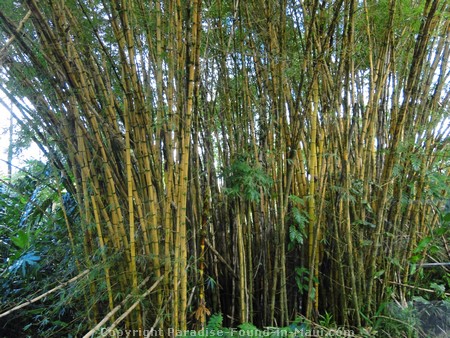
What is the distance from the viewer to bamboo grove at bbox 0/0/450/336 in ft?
4.93

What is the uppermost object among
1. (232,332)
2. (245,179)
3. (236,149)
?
(236,149)

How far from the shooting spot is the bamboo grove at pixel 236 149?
1.50 m

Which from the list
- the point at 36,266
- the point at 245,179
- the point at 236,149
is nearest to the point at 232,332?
the point at 245,179

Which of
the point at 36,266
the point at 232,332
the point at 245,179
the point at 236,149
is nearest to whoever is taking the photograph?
the point at 232,332

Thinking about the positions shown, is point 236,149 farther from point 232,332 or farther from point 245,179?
point 232,332

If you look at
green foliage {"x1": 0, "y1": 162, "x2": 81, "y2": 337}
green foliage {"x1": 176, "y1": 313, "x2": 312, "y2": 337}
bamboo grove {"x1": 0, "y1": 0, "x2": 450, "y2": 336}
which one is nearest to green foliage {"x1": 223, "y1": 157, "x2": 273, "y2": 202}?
bamboo grove {"x1": 0, "y1": 0, "x2": 450, "y2": 336}

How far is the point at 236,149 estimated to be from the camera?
194 cm

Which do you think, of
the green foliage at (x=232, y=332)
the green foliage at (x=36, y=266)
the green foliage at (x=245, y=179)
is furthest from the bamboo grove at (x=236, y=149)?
the green foliage at (x=36, y=266)

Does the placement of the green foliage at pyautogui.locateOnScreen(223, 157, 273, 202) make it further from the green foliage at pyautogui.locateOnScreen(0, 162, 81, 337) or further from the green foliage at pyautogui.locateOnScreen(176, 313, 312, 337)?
the green foliage at pyautogui.locateOnScreen(0, 162, 81, 337)

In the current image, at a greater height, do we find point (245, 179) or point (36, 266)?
point (245, 179)

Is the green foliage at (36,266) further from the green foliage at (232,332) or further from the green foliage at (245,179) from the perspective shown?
the green foliage at (245,179)

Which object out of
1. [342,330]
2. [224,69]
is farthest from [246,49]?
[342,330]

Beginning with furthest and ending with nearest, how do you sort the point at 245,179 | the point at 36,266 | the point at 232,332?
the point at 36,266 → the point at 245,179 → the point at 232,332

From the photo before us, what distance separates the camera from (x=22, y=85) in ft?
5.54
